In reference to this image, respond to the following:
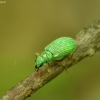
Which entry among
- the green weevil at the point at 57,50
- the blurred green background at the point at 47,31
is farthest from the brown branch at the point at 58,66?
the blurred green background at the point at 47,31

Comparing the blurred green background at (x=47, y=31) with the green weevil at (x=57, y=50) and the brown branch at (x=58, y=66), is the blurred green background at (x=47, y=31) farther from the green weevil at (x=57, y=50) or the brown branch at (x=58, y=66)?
the brown branch at (x=58, y=66)

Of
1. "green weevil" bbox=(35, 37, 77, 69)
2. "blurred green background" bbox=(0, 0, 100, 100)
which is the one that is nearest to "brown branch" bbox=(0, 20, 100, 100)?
"green weevil" bbox=(35, 37, 77, 69)

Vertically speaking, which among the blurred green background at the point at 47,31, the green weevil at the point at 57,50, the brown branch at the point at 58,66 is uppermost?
the blurred green background at the point at 47,31

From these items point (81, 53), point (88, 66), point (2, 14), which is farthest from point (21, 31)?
point (81, 53)

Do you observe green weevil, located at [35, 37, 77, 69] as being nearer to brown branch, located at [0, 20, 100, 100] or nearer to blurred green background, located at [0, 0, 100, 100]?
brown branch, located at [0, 20, 100, 100]

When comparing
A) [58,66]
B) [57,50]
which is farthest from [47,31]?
[58,66]

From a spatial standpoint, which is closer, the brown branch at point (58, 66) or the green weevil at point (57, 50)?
the brown branch at point (58, 66)

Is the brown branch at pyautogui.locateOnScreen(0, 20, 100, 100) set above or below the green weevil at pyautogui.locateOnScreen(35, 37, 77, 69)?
below
